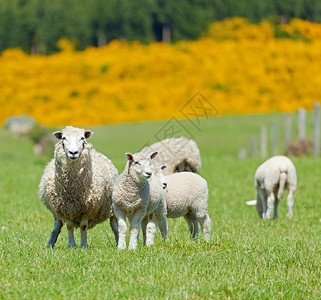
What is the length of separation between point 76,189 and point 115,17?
5914cm

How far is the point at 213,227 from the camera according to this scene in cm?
998

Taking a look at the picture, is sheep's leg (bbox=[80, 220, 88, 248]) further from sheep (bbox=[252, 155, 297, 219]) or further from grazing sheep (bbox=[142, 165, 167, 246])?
sheep (bbox=[252, 155, 297, 219])

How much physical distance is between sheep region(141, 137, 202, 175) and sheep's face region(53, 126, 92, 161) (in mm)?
3651

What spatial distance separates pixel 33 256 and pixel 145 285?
1.49 metres

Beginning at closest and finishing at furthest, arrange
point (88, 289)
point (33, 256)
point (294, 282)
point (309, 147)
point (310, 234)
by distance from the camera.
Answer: point (88, 289) < point (294, 282) < point (33, 256) < point (310, 234) < point (309, 147)

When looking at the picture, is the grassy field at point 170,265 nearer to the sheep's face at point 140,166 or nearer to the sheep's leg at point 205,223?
the sheep's leg at point 205,223

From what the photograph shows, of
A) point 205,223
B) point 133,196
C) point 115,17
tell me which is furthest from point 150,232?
point 115,17

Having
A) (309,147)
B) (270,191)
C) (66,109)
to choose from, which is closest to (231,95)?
(66,109)

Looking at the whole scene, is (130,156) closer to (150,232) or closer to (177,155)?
(150,232)

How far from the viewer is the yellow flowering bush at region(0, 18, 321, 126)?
5125cm

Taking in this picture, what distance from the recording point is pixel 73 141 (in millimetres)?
6914

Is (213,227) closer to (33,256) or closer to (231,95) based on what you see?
(33,256)

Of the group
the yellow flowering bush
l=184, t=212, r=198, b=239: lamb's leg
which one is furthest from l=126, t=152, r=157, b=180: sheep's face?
the yellow flowering bush

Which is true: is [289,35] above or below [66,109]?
above
